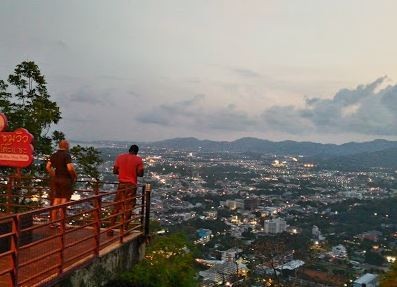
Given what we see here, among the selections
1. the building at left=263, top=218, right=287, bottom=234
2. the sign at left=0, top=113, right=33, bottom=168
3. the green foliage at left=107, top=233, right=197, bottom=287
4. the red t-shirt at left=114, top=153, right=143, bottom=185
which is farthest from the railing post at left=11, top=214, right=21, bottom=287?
the building at left=263, top=218, right=287, bottom=234

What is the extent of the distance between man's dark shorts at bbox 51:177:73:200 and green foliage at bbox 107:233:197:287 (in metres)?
4.39

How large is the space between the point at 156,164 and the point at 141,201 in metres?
104

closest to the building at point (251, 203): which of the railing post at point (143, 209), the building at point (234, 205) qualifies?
the building at point (234, 205)

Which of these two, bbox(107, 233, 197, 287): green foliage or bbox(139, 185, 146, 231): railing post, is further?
bbox(107, 233, 197, 287): green foliage

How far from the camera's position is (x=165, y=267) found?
1341 centimetres

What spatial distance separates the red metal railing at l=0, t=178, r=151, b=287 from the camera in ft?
17.3

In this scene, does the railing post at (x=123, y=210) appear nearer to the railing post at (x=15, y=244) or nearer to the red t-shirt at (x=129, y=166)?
the red t-shirt at (x=129, y=166)

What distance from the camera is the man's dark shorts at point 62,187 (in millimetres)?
8633

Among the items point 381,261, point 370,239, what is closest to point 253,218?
point 370,239

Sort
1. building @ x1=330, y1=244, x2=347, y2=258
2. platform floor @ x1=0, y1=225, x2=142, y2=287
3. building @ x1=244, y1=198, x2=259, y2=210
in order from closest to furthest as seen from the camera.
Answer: platform floor @ x1=0, y1=225, x2=142, y2=287 < building @ x1=330, y1=244, x2=347, y2=258 < building @ x1=244, y1=198, x2=259, y2=210

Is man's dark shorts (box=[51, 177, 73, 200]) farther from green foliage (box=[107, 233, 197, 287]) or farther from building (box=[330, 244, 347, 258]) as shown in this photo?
building (box=[330, 244, 347, 258])

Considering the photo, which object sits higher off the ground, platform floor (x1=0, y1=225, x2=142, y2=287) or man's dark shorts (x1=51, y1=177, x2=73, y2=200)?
man's dark shorts (x1=51, y1=177, x2=73, y2=200)

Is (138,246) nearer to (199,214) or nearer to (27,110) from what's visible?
(27,110)

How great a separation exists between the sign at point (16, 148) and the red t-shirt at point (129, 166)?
5.29 feet
